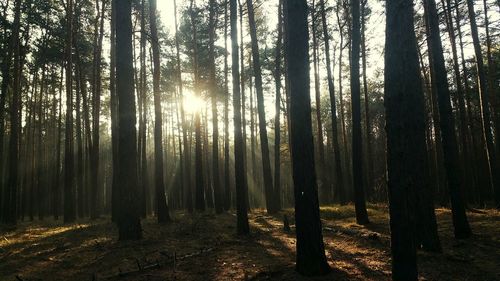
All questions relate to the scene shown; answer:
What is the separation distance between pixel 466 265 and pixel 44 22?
23.0m

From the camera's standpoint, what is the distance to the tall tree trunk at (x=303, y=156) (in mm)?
6059

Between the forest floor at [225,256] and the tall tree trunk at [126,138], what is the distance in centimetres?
62

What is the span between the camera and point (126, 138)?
1001 centimetres

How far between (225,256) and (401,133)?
5.12 meters

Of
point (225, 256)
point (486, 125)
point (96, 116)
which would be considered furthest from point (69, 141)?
point (486, 125)

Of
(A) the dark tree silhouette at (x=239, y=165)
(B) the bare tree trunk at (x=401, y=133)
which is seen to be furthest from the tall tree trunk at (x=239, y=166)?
(B) the bare tree trunk at (x=401, y=133)

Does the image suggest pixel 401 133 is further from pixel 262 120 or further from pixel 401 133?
pixel 262 120

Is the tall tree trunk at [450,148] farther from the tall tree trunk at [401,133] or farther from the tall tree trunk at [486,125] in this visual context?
the tall tree trunk at [486,125]

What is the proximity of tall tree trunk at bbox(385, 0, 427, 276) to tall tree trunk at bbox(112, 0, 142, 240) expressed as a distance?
23.9ft

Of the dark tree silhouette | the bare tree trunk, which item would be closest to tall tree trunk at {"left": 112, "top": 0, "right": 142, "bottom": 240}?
the dark tree silhouette

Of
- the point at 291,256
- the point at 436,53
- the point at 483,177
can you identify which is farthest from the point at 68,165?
the point at 483,177

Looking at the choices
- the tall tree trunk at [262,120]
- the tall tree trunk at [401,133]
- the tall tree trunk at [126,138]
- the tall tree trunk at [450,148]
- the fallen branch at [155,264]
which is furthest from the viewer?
the tall tree trunk at [262,120]

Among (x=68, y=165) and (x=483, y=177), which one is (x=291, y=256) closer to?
(x=68, y=165)

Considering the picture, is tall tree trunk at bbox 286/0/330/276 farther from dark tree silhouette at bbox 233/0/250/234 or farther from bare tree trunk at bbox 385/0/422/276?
dark tree silhouette at bbox 233/0/250/234
